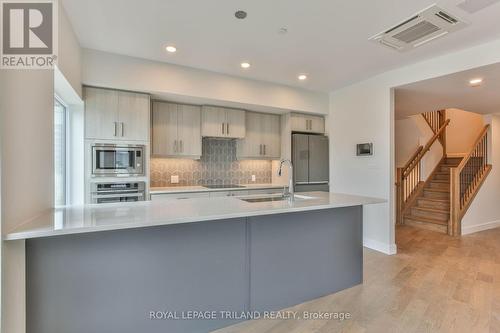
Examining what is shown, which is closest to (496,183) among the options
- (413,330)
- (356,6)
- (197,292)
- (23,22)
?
(413,330)

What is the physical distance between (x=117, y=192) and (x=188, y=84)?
68.6 inches

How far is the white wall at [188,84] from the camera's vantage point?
301cm

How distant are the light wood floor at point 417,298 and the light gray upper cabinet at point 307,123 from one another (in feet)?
7.52

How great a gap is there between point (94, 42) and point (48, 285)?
2548 millimetres

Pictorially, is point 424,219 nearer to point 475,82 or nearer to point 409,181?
point 409,181

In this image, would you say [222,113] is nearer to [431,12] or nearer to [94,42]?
[94,42]

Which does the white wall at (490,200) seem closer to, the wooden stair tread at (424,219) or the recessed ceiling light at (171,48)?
the wooden stair tread at (424,219)

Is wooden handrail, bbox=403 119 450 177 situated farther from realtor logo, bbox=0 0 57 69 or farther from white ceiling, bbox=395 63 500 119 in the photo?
realtor logo, bbox=0 0 57 69

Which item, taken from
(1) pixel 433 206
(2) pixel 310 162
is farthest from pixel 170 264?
(1) pixel 433 206

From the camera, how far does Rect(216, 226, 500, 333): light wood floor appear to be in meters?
1.99

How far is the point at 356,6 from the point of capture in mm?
2137

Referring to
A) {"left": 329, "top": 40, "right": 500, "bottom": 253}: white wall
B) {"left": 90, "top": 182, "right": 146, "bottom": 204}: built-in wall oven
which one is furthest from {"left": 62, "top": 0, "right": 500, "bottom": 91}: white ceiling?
{"left": 90, "top": 182, "right": 146, "bottom": 204}: built-in wall oven

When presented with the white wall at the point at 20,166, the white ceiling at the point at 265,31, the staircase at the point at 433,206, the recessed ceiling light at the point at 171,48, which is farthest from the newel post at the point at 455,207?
the white wall at the point at 20,166

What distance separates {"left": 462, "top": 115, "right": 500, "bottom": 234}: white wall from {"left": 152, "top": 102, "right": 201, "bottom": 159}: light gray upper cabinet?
5279 mm
